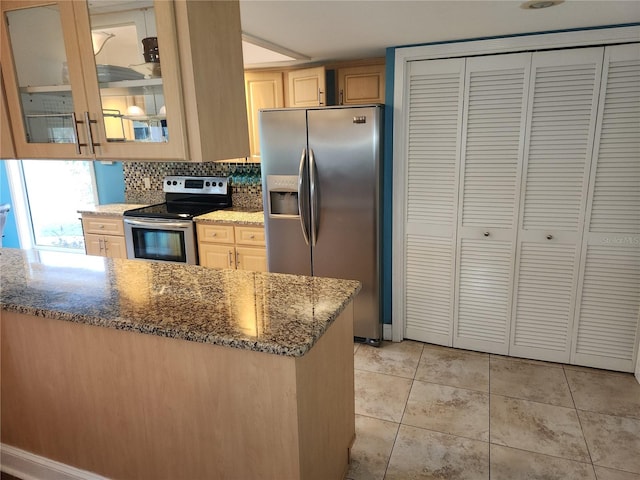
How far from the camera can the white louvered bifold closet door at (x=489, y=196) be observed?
277cm

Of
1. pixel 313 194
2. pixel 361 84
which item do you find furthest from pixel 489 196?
pixel 361 84

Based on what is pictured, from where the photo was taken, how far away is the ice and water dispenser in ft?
10.6

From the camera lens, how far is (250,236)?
3.62 meters

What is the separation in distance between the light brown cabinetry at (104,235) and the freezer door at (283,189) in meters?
1.59

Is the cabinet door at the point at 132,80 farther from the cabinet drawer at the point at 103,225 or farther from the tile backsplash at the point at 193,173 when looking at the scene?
the cabinet drawer at the point at 103,225

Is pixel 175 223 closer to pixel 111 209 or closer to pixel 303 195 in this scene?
pixel 111 209

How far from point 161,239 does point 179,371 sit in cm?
254

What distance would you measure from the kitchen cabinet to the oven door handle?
2.05 m

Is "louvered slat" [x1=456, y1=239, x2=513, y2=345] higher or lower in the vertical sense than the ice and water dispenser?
lower

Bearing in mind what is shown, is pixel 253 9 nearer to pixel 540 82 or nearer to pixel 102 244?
pixel 540 82

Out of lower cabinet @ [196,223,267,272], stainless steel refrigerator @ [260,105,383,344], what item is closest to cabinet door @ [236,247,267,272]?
lower cabinet @ [196,223,267,272]

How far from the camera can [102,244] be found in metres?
4.14

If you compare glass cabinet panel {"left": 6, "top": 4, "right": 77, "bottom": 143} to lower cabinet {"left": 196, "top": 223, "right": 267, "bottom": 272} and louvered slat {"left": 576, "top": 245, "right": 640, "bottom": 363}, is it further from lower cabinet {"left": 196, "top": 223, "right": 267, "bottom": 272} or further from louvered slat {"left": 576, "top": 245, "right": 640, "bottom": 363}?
louvered slat {"left": 576, "top": 245, "right": 640, "bottom": 363}

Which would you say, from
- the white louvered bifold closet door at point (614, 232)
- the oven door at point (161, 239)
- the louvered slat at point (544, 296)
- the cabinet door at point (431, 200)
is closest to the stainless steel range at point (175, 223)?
the oven door at point (161, 239)
